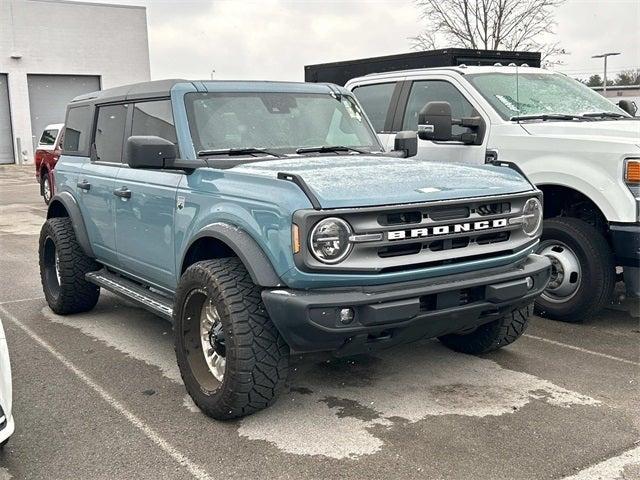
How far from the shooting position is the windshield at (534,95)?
21.1 feet

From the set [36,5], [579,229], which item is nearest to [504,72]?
[579,229]

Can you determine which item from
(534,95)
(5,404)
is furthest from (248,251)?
(534,95)

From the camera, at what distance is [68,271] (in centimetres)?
608

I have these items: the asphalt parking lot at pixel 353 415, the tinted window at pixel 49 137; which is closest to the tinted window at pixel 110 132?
the asphalt parking lot at pixel 353 415

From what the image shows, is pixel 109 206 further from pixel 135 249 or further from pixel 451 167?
pixel 451 167

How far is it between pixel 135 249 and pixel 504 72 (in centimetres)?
402

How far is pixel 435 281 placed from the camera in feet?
12.4

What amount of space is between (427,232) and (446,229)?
0.14m

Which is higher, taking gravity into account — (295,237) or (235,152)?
A: (235,152)

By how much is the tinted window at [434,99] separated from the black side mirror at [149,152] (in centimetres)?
317

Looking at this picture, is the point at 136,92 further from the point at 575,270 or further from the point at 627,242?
the point at 627,242

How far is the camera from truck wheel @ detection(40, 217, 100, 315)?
6.09 meters

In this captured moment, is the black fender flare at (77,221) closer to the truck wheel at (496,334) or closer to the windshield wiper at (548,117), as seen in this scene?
the truck wheel at (496,334)

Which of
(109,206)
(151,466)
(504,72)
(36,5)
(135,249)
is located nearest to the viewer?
(151,466)
